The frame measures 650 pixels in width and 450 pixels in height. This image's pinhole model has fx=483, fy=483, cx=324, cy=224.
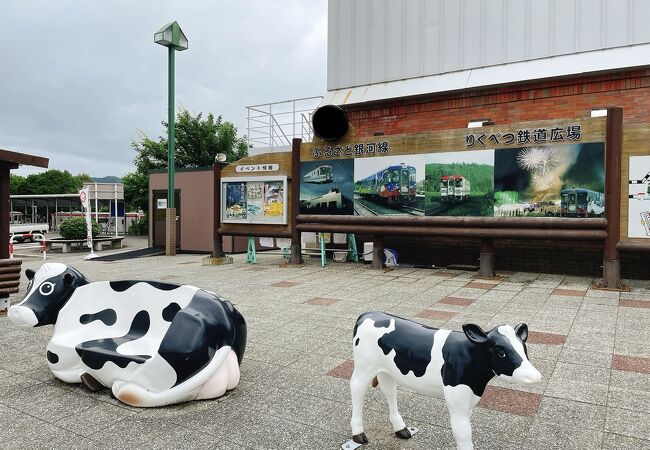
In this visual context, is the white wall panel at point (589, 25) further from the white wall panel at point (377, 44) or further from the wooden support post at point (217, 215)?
the wooden support post at point (217, 215)

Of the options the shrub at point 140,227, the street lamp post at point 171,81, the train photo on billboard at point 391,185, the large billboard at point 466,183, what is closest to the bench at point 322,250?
the large billboard at point 466,183

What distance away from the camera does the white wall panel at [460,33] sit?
11.1 m

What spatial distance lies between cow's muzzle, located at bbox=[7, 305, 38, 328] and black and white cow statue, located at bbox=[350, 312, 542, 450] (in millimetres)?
2916

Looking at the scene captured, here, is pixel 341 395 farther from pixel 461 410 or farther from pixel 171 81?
pixel 171 81

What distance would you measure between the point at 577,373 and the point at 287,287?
18.9 feet

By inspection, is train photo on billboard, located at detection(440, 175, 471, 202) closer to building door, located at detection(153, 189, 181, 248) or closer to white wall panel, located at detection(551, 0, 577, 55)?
white wall panel, located at detection(551, 0, 577, 55)

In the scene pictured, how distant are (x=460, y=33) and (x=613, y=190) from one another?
243 inches

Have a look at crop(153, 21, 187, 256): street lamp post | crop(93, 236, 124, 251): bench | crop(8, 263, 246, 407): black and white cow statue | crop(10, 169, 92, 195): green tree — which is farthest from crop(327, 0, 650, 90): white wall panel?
crop(10, 169, 92, 195): green tree

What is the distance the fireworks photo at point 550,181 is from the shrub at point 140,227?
28.0 meters

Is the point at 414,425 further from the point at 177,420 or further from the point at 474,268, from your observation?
the point at 474,268

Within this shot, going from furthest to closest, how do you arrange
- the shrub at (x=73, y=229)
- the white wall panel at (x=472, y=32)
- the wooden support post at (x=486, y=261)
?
the shrub at (x=73, y=229) → the white wall panel at (x=472, y=32) → the wooden support post at (x=486, y=261)

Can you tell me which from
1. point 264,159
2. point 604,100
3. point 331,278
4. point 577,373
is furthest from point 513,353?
point 264,159

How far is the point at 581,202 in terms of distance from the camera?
31.2 feet

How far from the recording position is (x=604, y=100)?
35.8 ft
